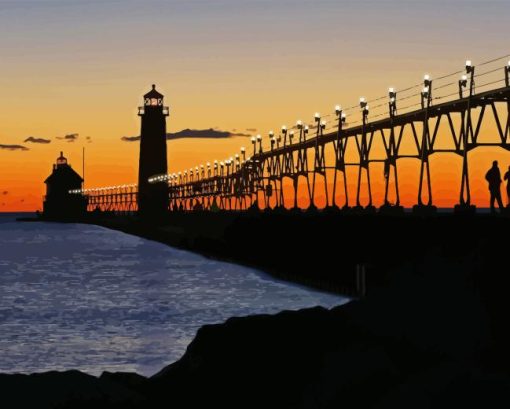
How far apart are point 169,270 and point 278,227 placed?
1478cm

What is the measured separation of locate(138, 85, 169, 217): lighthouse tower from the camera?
413ft

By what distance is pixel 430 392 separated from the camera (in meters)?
10.1

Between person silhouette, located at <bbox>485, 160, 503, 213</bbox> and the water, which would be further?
person silhouette, located at <bbox>485, 160, 503, 213</bbox>

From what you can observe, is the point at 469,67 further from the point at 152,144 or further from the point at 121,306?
the point at 152,144

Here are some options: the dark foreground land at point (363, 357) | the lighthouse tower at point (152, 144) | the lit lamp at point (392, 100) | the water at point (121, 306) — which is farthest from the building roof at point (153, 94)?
the dark foreground land at point (363, 357)

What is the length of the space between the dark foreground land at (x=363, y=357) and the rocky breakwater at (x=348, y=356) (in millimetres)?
14

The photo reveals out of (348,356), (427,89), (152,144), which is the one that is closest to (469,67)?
(427,89)

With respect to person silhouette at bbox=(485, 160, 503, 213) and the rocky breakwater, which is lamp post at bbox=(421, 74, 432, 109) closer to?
person silhouette at bbox=(485, 160, 503, 213)

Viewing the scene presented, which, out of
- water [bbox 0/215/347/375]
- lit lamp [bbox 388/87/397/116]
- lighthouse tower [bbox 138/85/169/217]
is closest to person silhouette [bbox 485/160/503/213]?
water [bbox 0/215/347/375]

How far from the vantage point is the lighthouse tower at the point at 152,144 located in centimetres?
12600

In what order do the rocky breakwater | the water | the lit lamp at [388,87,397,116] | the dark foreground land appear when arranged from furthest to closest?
1. the lit lamp at [388,87,397,116]
2. the water
3. the rocky breakwater
4. the dark foreground land

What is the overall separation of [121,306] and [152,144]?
276ft

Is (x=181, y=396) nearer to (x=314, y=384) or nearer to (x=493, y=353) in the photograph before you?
(x=314, y=384)

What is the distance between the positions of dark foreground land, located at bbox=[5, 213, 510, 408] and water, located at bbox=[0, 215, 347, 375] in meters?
10.9
